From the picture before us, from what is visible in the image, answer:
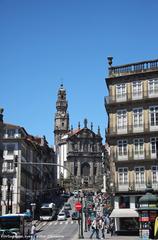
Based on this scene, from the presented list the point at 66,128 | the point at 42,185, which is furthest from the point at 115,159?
the point at 66,128

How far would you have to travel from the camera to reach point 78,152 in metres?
154

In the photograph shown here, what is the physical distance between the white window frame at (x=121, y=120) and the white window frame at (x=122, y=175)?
4177 millimetres

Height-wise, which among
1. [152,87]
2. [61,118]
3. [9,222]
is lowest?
[9,222]

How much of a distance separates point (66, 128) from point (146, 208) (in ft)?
491

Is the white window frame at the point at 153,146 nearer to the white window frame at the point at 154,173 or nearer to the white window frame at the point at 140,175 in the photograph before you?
the white window frame at the point at 154,173

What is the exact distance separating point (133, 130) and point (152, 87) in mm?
5136

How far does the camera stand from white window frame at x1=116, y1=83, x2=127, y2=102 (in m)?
51.6

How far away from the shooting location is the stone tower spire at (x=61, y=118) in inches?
6880

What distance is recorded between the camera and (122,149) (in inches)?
2003

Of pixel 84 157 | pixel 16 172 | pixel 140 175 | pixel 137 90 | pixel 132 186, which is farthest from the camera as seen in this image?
pixel 84 157

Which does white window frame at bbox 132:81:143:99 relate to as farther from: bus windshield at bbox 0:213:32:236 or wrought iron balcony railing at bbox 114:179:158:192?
bus windshield at bbox 0:213:32:236

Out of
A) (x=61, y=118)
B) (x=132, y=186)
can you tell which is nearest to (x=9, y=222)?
(x=132, y=186)

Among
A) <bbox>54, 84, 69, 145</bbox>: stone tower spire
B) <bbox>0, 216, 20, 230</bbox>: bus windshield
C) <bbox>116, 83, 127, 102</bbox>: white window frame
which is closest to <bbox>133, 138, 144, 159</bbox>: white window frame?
<bbox>116, 83, 127, 102</bbox>: white window frame

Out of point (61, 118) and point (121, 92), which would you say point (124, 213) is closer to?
point (121, 92)
